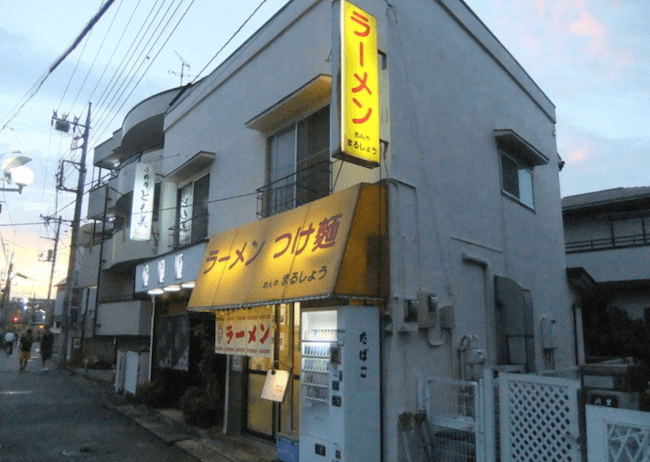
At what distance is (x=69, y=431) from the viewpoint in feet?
34.7

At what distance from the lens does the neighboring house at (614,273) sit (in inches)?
596

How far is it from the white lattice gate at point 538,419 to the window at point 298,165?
14.6 feet

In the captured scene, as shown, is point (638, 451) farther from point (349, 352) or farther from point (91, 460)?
point (91, 460)

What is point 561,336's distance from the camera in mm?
12508

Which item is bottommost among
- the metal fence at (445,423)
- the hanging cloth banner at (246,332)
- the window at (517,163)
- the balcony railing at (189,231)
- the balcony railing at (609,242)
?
the metal fence at (445,423)

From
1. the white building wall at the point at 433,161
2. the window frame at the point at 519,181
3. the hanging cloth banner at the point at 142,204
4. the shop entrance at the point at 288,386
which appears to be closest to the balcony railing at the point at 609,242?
the white building wall at the point at 433,161

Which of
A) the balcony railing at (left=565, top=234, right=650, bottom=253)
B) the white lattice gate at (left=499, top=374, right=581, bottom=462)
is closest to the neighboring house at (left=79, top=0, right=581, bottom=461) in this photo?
the white lattice gate at (left=499, top=374, right=581, bottom=462)

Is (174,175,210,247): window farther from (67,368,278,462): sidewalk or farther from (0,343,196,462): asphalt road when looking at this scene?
(0,343,196,462): asphalt road

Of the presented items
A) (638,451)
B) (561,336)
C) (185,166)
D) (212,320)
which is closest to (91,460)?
(212,320)

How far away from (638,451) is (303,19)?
878 centimetres

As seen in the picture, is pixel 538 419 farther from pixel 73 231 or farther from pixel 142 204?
pixel 73 231

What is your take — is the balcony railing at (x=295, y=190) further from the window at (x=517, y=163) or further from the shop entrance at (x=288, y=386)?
A: the window at (x=517, y=163)

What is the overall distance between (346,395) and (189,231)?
27.5 feet

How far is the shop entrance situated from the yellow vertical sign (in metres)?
3.49
